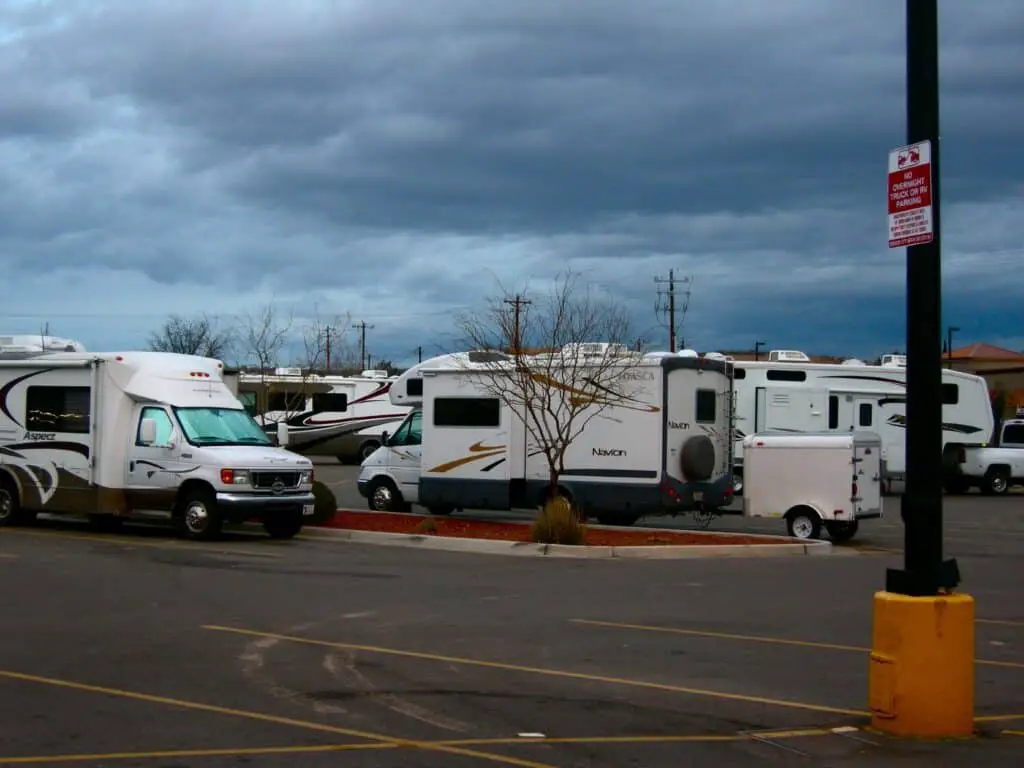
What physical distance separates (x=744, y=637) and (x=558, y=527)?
25.4ft

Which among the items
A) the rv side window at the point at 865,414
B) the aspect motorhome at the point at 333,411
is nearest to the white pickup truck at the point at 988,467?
the rv side window at the point at 865,414

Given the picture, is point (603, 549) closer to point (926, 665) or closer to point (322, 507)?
point (322, 507)

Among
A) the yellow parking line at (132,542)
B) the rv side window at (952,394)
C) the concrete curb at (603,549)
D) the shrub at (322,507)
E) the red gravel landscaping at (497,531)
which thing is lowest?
the yellow parking line at (132,542)

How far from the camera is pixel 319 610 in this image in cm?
1279

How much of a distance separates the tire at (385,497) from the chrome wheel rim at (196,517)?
5198 mm

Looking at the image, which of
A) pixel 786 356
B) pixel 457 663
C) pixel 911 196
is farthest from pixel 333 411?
pixel 911 196

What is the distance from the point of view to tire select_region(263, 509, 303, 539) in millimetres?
20359

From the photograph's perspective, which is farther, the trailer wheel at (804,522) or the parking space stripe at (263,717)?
the trailer wheel at (804,522)

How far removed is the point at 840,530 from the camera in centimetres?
2109

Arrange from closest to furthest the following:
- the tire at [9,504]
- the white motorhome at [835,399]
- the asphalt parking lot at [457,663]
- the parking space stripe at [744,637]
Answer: the asphalt parking lot at [457,663] → the parking space stripe at [744,637] → the tire at [9,504] → the white motorhome at [835,399]

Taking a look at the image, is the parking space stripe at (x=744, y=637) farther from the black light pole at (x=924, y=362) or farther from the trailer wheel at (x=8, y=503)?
the trailer wheel at (x=8, y=503)

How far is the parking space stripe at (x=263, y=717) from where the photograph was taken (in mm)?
7160

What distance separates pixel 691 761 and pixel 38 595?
28.8 feet

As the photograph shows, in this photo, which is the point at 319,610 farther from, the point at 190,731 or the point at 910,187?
the point at 910,187
